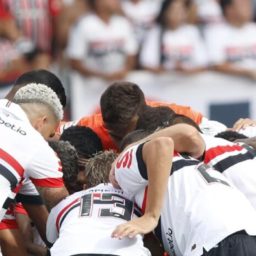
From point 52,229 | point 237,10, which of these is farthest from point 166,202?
point 237,10

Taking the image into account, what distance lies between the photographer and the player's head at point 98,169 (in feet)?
14.1

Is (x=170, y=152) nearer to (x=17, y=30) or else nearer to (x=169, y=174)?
(x=169, y=174)

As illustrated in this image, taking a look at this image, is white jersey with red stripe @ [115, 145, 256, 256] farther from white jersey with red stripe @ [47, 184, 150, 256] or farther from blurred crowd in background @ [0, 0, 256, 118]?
blurred crowd in background @ [0, 0, 256, 118]

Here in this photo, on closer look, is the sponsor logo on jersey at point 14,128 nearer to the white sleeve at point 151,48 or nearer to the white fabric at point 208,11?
the white sleeve at point 151,48

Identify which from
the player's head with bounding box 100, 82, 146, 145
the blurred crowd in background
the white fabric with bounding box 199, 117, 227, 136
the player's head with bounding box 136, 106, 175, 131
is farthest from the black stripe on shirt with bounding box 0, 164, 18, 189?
the blurred crowd in background

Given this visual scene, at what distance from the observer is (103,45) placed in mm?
9273

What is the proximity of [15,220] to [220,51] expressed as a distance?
18.0 feet

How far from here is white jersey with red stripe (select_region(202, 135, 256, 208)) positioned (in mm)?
4223

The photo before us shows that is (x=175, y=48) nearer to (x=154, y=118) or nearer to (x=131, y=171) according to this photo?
(x=154, y=118)

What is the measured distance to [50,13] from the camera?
9031mm

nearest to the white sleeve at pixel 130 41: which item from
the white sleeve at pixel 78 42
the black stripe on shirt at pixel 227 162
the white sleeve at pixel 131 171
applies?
the white sleeve at pixel 78 42

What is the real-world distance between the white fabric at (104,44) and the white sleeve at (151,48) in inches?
3.8

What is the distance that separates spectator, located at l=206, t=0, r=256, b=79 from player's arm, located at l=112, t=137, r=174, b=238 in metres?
5.80

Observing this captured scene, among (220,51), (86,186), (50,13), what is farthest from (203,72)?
(86,186)
